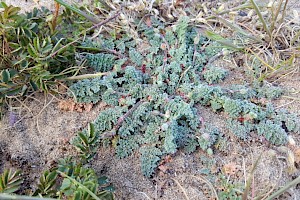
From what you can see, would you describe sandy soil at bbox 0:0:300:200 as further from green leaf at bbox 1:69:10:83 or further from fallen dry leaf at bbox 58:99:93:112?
green leaf at bbox 1:69:10:83

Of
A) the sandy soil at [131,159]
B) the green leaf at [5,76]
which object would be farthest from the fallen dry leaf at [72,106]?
the green leaf at [5,76]

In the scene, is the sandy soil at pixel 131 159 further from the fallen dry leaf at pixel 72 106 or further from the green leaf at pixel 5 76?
the green leaf at pixel 5 76

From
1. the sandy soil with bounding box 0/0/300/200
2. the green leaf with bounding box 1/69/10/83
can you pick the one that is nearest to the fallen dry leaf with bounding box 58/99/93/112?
the sandy soil with bounding box 0/0/300/200

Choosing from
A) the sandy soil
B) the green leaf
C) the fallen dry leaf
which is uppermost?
the green leaf

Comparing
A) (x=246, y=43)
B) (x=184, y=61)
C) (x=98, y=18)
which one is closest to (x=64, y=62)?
(x=98, y=18)

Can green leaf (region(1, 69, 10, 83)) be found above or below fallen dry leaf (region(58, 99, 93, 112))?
above

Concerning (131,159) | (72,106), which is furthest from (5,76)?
(131,159)

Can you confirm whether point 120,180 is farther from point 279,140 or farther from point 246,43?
point 246,43

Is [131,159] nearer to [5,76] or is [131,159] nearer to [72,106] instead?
[72,106]
